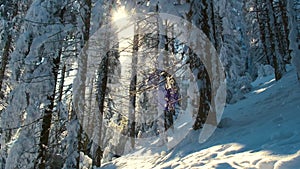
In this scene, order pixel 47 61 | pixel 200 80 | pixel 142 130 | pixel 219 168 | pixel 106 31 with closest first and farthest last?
pixel 219 168
pixel 200 80
pixel 47 61
pixel 106 31
pixel 142 130

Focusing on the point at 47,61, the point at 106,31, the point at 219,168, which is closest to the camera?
the point at 219,168

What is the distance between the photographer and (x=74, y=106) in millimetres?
9234

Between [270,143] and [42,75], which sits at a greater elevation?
[42,75]

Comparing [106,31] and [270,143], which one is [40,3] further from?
[270,143]

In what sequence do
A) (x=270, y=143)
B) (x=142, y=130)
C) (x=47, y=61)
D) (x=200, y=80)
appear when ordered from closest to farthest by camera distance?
(x=270, y=143) < (x=200, y=80) < (x=47, y=61) < (x=142, y=130)

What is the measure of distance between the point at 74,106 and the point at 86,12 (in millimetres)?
3173

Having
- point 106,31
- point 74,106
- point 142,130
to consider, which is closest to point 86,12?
point 106,31

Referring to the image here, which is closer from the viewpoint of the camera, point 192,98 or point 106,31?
point 192,98

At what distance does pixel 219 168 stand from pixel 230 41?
631 inches

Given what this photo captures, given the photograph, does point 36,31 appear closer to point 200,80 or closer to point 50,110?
point 50,110

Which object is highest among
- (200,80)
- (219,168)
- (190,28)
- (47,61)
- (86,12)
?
(86,12)

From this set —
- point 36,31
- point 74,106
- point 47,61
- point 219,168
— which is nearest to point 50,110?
point 74,106

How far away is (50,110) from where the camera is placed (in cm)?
938

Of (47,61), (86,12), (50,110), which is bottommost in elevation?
(50,110)
